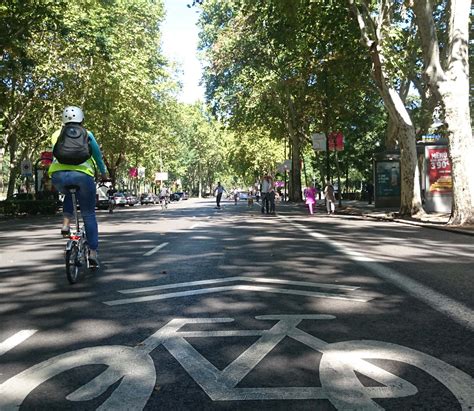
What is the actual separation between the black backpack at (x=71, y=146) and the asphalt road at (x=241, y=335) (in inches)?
59.9

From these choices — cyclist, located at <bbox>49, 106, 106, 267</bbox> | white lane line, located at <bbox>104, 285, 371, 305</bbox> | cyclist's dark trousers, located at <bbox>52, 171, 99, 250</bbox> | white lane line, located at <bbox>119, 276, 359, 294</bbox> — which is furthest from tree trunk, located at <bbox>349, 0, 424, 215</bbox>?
white lane line, located at <bbox>104, 285, 371, 305</bbox>

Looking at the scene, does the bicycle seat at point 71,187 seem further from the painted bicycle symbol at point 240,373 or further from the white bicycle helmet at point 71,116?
the painted bicycle symbol at point 240,373

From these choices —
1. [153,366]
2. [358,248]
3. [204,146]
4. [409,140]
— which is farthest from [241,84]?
[204,146]

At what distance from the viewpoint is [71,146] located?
6.41m

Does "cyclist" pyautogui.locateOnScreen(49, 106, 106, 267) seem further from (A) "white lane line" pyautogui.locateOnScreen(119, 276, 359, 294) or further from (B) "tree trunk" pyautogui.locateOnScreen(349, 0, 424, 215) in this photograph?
(B) "tree trunk" pyautogui.locateOnScreen(349, 0, 424, 215)

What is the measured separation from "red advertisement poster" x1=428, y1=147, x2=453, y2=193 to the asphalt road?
13.6 metres

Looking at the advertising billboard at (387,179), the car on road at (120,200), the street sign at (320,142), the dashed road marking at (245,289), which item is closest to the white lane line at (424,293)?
the dashed road marking at (245,289)

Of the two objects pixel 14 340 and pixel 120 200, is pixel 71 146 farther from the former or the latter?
pixel 120 200

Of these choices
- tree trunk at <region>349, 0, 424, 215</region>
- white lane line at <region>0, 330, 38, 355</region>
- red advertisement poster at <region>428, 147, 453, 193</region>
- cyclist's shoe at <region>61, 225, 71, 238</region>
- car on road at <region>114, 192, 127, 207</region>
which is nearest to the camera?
white lane line at <region>0, 330, 38, 355</region>

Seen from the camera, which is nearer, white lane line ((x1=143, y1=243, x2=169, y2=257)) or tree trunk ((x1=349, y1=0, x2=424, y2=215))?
white lane line ((x1=143, y1=243, x2=169, y2=257))

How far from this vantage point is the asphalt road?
3.13 metres

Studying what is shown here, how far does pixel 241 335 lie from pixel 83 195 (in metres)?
3.18

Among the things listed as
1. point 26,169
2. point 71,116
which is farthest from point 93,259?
point 26,169

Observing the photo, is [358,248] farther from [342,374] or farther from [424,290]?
[342,374]
